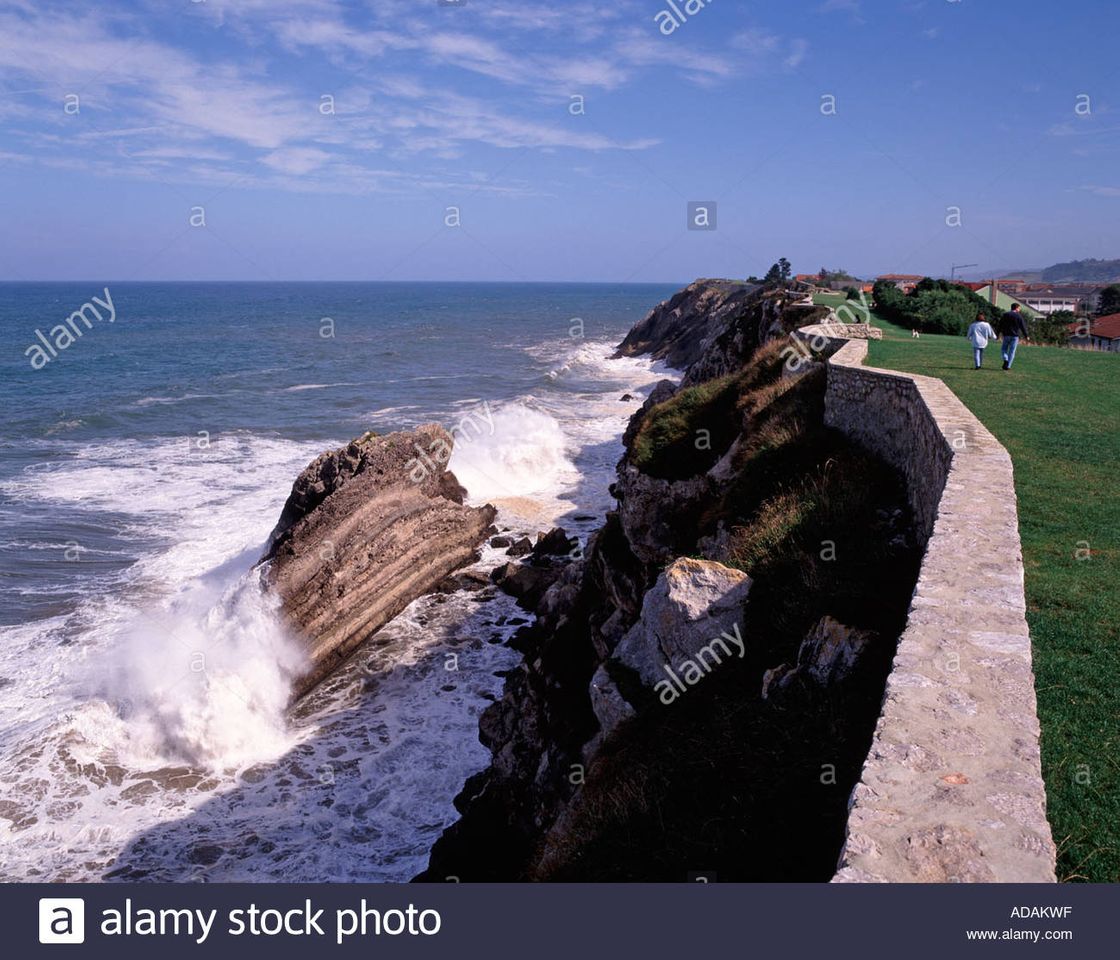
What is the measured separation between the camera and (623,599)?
14406 millimetres

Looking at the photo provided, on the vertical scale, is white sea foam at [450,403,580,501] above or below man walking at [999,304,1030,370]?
below

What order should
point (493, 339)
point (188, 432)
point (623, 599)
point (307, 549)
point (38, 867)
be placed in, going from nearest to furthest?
point (38, 867) → point (623, 599) → point (307, 549) → point (188, 432) → point (493, 339)

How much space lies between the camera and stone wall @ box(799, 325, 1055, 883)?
12.4ft

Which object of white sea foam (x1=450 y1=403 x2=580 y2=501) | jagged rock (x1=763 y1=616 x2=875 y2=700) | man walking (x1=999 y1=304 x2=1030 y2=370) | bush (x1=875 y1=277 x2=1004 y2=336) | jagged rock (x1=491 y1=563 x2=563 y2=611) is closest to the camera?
jagged rock (x1=763 y1=616 x2=875 y2=700)

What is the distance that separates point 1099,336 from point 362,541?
38.0 m

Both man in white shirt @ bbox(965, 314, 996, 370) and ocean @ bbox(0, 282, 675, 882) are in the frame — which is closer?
ocean @ bbox(0, 282, 675, 882)

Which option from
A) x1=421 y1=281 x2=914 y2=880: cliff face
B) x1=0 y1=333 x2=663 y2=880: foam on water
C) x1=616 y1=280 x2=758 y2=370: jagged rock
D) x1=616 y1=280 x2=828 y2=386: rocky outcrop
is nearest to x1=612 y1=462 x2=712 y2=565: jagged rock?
x1=421 y1=281 x2=914 y2=880: cliff face

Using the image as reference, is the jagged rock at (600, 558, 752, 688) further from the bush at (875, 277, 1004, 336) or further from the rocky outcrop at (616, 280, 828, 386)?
the bush at (875, 277, 1004, 336)

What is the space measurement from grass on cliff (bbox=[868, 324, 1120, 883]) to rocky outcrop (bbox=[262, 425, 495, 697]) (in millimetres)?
12171

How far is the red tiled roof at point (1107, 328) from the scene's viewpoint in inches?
1549

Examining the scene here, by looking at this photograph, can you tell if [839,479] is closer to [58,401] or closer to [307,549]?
[307,549]

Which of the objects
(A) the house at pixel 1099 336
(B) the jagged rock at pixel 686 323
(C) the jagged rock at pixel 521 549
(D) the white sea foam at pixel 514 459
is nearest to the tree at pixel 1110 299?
(A) the house at pixel 1099 336
